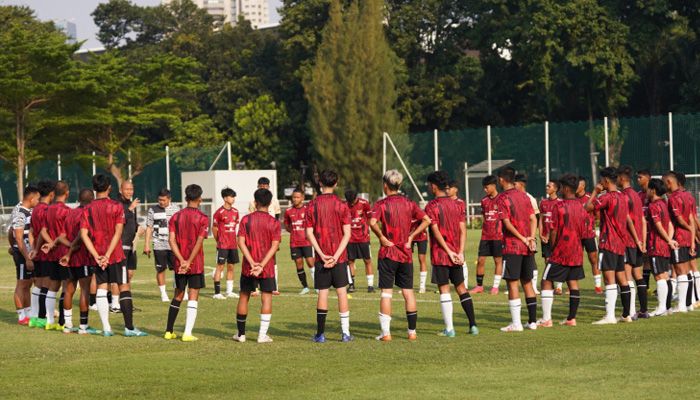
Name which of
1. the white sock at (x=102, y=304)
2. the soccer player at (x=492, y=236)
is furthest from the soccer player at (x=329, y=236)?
the soccer player at (x=492, y=236)

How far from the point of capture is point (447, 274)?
15.1 m

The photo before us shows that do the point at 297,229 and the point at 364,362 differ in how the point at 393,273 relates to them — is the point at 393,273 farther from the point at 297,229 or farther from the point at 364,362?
the point at 297,229

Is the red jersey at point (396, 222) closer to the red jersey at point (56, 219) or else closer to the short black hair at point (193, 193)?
the short black hair at point (193, 193)

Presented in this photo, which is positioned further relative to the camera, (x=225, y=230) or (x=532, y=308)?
(x=225, y=230)

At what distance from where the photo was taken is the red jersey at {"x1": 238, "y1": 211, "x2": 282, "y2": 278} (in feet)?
48.6

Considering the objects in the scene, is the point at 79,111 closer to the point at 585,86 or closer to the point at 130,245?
the point at 585,86

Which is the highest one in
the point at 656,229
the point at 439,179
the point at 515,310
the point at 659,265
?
the point at 439,179

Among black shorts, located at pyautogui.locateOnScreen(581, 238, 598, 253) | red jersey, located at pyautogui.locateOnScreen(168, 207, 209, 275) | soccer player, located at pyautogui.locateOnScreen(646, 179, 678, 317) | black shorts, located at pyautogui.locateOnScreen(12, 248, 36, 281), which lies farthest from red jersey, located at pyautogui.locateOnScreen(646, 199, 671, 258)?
black shorts, located at pyautogui.locateOnScreen(12, 248, 36, 281)

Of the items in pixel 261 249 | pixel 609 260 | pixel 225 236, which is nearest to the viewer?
pixel 261 249

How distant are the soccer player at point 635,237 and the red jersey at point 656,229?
0.97 feet

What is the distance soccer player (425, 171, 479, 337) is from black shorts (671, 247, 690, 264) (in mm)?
3999

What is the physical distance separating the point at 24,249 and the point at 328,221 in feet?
18.3

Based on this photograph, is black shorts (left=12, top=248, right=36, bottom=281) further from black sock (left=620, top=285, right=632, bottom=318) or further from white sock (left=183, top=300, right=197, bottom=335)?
black sock (left=620, top=285, right=632, bottom=318)

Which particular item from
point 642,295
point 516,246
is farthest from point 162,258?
point 642,295
